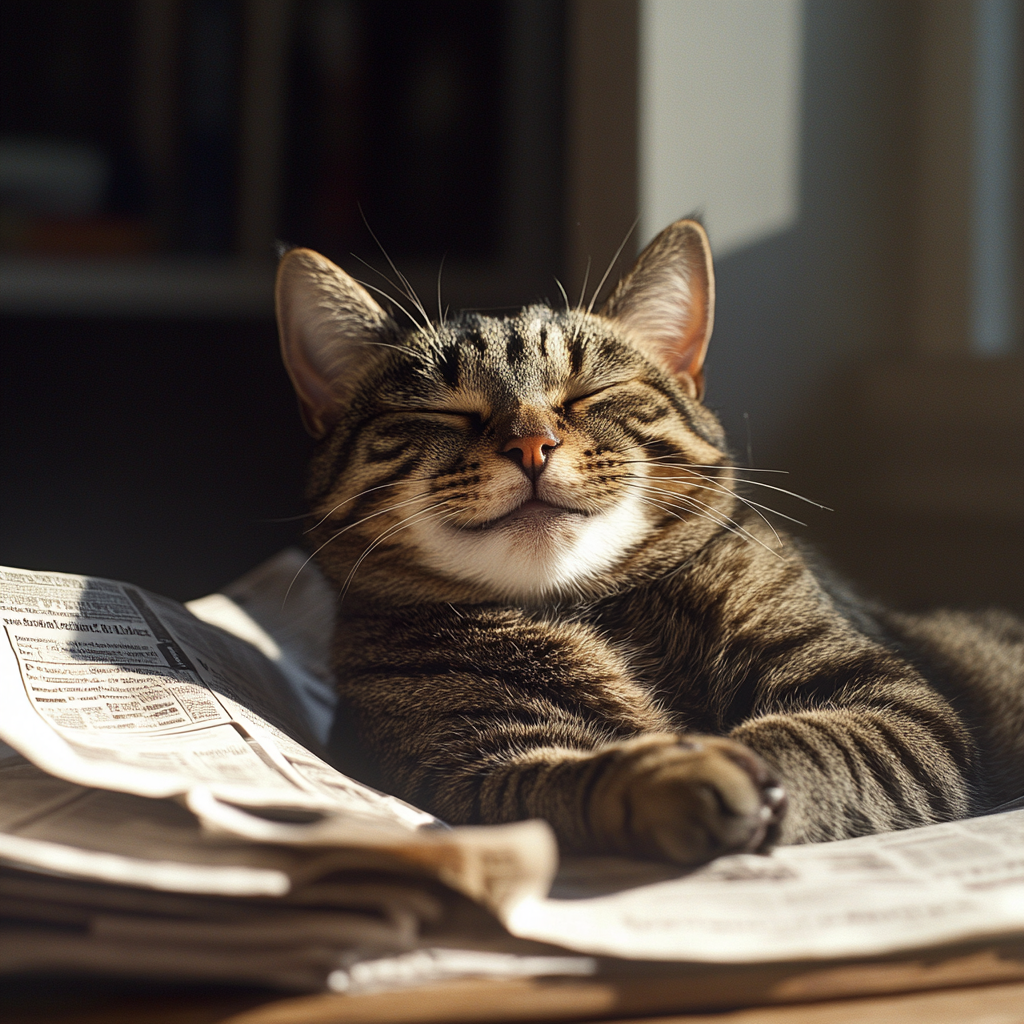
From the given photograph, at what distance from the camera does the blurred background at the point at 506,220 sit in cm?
152

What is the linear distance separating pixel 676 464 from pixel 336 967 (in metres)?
0.54

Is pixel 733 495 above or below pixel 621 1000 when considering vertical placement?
above

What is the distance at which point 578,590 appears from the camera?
33.7 inches

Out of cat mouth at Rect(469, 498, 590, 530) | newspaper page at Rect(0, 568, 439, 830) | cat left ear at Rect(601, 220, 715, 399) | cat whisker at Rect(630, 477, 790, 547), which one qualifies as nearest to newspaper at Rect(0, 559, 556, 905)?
newspaper page at Rect(0, 568, 439, 830)

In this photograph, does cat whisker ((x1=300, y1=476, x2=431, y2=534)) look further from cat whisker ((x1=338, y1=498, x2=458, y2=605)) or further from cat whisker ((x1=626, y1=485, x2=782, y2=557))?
cat whisker ((x1=626, y1=485, x2=782, y2=557))

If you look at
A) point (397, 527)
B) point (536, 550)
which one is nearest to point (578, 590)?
point (536, 550)

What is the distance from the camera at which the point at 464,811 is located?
678 millimetres

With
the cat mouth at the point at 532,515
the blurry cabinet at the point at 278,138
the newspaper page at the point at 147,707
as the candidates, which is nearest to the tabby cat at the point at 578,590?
the cat mouth at the point at 532,515

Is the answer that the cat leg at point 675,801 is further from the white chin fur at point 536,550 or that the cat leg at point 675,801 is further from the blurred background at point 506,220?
the blurred background at point 506,220

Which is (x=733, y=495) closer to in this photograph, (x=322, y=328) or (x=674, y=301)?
(x=674, y=301)

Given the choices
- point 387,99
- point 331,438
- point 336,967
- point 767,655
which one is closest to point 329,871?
point 336,967

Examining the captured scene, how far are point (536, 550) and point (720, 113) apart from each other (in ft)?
3.26

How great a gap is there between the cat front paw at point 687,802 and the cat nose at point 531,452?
275 mm

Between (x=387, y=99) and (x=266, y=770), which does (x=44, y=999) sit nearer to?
(x=266, y=770)
